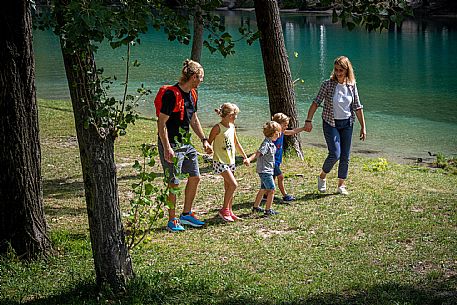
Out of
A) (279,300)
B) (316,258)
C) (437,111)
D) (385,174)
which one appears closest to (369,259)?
(316,258)

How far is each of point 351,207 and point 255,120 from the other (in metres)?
9.75

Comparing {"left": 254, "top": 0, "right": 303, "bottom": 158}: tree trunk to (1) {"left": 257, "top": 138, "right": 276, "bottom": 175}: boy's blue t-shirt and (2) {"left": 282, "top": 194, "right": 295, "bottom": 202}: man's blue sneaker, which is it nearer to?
(2) {"left": 282, "top": 194, "right": 295, "bottom": 202}: man's blue sneaker

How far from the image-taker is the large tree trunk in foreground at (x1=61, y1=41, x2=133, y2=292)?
4.84 m

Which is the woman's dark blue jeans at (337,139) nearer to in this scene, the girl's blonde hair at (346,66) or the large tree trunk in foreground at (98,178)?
the girl's blonde hair at (346,66)

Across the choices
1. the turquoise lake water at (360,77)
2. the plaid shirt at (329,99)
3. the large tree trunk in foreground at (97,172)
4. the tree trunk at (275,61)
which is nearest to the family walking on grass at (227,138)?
the plaid shirt at (329,99)

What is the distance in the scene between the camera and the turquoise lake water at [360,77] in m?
16.2

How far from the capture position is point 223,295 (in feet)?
17.2

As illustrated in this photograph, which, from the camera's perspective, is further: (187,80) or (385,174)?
(385,174)

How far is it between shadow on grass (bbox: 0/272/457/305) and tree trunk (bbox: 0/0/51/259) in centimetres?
93

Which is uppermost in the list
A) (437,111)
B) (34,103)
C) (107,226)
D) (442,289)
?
(34,103)

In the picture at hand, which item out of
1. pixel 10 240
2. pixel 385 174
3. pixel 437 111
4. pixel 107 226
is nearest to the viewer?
pixel 107 226

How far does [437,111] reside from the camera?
19516mm

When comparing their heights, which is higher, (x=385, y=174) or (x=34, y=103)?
(x=34, y=103)

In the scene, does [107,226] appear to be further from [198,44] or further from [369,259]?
[198,44]
